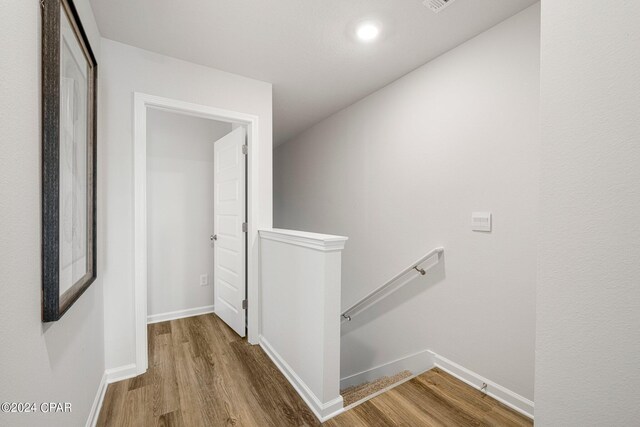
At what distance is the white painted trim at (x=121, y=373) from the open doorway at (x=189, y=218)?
0.90m

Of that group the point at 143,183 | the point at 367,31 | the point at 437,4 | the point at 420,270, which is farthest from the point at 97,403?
the point at 437,4

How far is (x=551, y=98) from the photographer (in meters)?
0.78

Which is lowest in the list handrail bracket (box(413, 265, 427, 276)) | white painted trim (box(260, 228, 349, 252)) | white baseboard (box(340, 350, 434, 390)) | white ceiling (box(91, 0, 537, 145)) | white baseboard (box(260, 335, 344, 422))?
white baseboard (box(340, 350, 434, 390))

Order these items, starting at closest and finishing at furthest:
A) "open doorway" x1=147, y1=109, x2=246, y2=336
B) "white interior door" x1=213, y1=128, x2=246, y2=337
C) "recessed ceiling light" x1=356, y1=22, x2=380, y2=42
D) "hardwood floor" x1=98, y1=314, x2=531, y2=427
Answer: "hardwood floor" x1=98, y1=314, x2=531, y2=427, "recessed ceiling light" x1=356, y1=22, x2=380, y2=42, "white interior door" x1=213, y1=128, x2=246, y2=337, "open doorway" x1=147, y1=109, x2=246, y2=336

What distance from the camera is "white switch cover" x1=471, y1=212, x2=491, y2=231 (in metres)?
1.82

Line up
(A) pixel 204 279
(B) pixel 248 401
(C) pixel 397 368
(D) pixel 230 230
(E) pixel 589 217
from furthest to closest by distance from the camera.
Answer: (A) pixel 204 279, (D) pixel 230 230, (C) pixel 397 368, (B) pixel 248 401, (E) pixel 589 217

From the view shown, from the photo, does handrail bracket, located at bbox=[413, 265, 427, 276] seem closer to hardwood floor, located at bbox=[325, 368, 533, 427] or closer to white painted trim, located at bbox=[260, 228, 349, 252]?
hardwood floor, located at bbox=[325, 368, 533, 427]

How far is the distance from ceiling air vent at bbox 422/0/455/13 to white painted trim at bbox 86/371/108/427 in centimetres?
294

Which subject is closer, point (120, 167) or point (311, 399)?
point (311, 399)

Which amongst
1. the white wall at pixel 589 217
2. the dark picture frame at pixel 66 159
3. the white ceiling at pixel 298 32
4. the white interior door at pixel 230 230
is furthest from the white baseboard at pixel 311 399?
the white ceiling at pixel 298 32

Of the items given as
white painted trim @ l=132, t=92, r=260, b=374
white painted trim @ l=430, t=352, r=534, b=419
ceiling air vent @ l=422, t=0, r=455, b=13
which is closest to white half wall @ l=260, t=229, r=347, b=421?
white painted trim @ l=132, t=92, r=260, b=374

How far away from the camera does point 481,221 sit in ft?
6.11

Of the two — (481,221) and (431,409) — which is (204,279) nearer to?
(431,409)

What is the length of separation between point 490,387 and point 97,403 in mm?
2420
